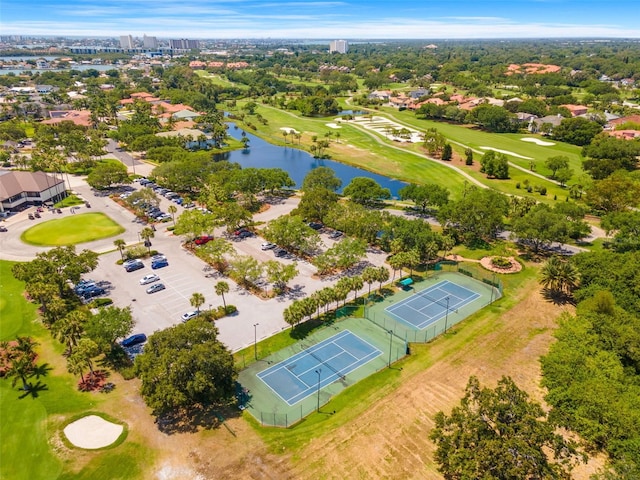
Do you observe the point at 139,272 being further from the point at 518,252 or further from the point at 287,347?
the point at 518,252

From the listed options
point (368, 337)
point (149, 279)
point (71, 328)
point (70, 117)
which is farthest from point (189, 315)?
point (70, 117)

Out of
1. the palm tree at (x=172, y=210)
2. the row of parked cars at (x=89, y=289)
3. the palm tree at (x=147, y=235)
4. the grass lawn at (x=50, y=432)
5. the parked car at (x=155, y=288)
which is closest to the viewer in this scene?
the grass lawn at (x=50, y=432)

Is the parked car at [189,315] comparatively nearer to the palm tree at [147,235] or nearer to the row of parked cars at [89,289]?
the row of parked cars at [89,289]

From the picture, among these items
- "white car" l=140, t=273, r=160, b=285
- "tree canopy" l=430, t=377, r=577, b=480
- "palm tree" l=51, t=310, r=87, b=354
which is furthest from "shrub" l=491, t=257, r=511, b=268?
"palm tree" l=51, t=310, r=87, b=354

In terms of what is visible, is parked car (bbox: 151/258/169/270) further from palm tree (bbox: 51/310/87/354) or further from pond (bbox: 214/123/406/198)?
pond (bbox: 214/123/406/198)

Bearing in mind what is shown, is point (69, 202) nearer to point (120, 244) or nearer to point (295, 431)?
point (120, 244)

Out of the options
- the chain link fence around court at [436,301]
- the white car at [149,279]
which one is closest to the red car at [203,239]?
the white car at [149,279]
